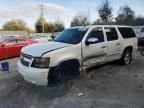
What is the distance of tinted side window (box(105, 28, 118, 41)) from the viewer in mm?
6702

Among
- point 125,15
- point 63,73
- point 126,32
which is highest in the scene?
point 125,15

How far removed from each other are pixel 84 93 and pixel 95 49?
1604 mm

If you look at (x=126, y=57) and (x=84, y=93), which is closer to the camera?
(x=84, y=93)

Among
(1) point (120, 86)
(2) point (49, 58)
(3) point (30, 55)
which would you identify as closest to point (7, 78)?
(3) point (30, 55)

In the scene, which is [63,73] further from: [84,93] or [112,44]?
[112,44]

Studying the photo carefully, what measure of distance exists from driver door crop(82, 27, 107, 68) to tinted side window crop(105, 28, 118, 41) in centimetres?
34

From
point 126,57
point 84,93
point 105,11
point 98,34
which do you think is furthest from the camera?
point 105,11

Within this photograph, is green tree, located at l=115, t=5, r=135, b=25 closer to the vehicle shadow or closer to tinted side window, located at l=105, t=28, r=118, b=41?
tinted side window, located at l=105, t=28, r=118, b=41

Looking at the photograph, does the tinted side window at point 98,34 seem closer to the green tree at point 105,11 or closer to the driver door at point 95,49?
the driver door at point 95,49

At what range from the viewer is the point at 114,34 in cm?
707

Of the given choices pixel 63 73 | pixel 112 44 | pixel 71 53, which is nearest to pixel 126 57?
pixel 112 44

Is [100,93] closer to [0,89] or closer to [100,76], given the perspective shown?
[100,76]

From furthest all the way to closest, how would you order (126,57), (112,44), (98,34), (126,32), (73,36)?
(126,57) < (126,32) < (112,44) < (98,34) < (73,36)

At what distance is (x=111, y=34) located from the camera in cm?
693
